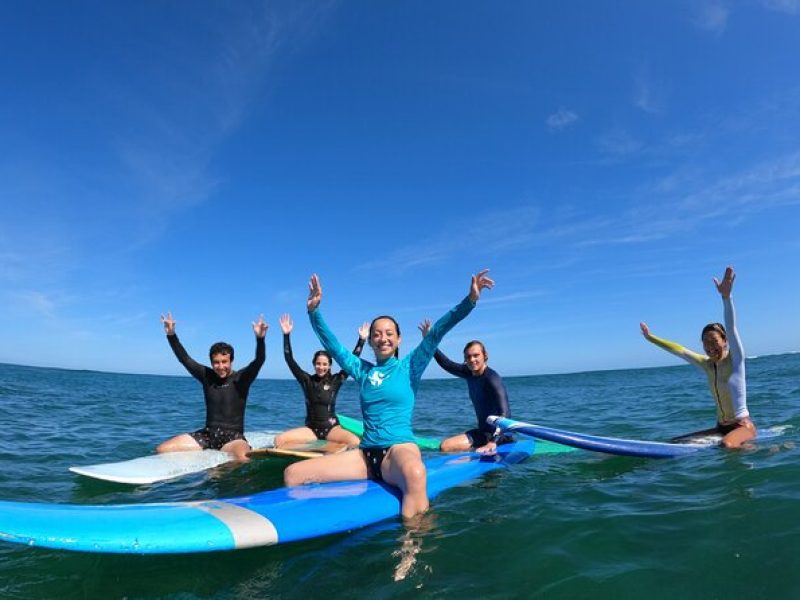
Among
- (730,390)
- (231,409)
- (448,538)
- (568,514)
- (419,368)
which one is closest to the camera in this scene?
(448,538)

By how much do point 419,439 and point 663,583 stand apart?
594 centimetres

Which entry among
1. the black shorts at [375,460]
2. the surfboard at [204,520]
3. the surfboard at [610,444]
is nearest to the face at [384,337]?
the black shorts at [375,460]

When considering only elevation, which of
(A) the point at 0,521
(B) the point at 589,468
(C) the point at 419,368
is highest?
(C) the point at 419,368

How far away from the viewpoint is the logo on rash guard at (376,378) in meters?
4.59

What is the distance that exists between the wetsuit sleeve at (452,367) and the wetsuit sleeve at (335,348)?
118 inches

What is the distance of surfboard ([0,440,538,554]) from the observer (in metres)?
2.91

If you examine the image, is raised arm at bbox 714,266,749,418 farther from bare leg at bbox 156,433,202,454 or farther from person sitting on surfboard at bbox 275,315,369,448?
bare leg at bbox 156,433,202,454

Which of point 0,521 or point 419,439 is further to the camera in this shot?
point 419,439

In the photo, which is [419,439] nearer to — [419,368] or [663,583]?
[419,368]

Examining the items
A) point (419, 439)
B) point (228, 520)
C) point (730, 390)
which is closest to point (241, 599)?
point (228, 520)

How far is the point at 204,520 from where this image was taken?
3.38 meters

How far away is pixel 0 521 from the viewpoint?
287cm

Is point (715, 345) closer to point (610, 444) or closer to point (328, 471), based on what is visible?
point (610, 444)

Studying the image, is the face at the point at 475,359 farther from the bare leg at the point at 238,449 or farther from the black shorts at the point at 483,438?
the bare leg at the point at 238,449
